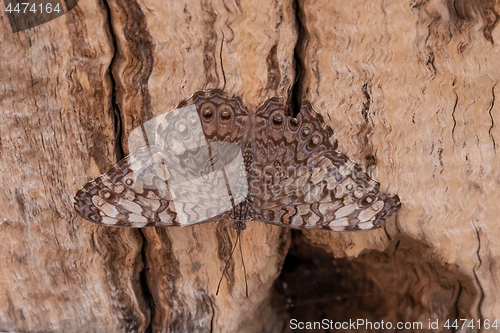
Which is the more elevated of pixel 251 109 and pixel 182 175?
pixel 251 109

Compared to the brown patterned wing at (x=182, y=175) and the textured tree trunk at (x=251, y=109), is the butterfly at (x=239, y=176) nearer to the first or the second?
the brown patterned wing at (x=182, y=175)

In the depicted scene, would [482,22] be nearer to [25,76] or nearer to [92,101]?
[92,101]

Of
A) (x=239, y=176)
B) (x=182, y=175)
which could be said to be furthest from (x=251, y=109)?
(x=182, y=175)

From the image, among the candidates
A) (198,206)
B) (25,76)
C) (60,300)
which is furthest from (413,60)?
(60,300)

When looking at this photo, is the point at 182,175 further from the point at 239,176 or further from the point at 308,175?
the point at 308,175

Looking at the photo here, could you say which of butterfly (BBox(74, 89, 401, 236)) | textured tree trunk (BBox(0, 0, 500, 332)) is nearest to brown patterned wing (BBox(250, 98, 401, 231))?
butterfly (BBox(74, 89, 401, 236))

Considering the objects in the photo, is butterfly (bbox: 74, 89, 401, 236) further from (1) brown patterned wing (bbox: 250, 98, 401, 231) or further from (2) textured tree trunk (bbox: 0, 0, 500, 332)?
(2) textured tree trunk (bbox: 0, 0, 500, 332)
